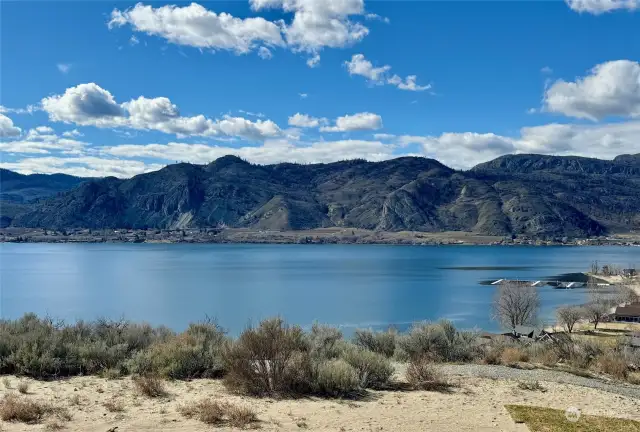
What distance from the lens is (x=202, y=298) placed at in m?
67.2

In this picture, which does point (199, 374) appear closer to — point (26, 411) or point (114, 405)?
point (114, 405)

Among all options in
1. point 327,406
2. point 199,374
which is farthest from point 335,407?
point 199,374

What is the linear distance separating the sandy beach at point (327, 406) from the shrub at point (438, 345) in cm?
492

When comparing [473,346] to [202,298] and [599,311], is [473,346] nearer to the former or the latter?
[599,311]

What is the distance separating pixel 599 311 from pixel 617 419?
4150 cm

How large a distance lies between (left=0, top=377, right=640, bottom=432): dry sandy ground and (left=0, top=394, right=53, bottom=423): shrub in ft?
0.67

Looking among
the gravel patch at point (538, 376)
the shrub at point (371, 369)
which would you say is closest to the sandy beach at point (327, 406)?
the shrub at point (371, 369)

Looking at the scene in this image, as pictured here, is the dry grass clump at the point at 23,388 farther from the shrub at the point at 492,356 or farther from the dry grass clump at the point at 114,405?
the shrub at the point at 492,356

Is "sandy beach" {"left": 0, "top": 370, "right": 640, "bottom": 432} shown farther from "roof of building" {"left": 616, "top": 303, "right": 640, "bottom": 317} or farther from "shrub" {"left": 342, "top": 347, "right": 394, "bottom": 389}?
"roof of building" {"left": 616, "top": 303, "right": 640, "bottom": 317}

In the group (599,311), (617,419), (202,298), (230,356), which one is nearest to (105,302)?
(202,298)

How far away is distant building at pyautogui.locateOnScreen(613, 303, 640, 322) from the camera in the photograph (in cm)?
4966

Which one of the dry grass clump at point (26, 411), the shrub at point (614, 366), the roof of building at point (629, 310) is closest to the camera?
the dry grass clump at point (26, 411)

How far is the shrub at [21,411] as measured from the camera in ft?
29.5

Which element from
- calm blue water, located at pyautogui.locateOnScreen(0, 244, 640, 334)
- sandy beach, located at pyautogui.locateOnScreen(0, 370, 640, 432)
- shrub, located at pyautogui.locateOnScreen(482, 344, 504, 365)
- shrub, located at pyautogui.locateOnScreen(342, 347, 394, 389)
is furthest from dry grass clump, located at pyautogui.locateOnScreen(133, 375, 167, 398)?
calm blue water, located at pyautogui.locateOnScreen(0, 244, 640, 334)
